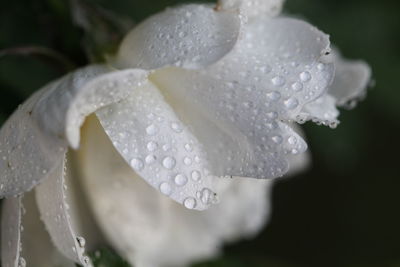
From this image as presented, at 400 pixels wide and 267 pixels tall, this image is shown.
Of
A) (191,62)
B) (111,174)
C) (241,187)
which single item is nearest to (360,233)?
(241,187)

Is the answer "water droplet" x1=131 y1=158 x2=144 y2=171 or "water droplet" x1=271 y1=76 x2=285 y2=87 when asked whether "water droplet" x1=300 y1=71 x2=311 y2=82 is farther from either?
"water droplet" x1=131 y1=158 x2=144 y2=171

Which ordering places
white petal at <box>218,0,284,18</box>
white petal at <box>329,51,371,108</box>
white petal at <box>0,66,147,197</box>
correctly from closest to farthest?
white petal at <box>0,66,147,197</box> < white petal at <box>218,0,284,18</box> < white petal at <box>329,51,371,108</box>

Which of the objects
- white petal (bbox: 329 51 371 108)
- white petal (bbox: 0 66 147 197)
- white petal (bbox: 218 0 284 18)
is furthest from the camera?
white petal (bbox: 329 51 371 108)

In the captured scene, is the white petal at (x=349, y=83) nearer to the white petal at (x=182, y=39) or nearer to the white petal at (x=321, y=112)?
the white petal at (x=321, y=112)

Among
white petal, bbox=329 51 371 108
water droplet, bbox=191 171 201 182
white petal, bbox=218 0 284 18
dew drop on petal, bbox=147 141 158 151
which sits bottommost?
water droplet, bbox=191 171 201 182

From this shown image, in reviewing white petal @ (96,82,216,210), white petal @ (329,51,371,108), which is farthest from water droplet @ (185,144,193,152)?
white petal @ (329,51,371,108)

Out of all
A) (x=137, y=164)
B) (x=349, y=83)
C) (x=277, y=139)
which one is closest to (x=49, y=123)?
(x=137, y=164)

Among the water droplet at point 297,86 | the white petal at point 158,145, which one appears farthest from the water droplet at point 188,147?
the water droplet at point 297,86

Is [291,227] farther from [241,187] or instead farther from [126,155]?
[126,155]
